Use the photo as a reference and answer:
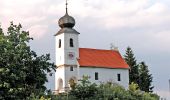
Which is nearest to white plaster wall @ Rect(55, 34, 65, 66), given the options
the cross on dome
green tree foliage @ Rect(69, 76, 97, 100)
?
the cross on dome

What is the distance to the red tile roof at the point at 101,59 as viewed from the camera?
275 ft

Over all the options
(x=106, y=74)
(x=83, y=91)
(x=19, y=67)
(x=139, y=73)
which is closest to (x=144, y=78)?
(x=139, y=73)

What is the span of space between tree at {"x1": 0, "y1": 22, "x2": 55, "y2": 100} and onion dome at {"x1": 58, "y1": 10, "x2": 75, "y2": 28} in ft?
145

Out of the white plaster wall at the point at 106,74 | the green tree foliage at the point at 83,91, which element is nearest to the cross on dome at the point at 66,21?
the white plaster wall at the point at 106,74

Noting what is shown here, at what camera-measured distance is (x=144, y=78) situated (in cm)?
8531

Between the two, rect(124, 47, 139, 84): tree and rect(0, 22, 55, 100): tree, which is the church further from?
rect(0, 22, 55, 100): tree

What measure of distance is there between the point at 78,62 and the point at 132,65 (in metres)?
9.94

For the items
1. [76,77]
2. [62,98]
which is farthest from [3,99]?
[76,77]

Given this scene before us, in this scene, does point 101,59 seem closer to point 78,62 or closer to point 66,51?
point 78,62

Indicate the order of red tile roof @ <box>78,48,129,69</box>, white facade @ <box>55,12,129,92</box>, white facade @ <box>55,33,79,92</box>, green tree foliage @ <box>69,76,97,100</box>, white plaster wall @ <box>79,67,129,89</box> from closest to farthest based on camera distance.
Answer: green tree foliage @ <box>69,76,97,100</box>, white facade @ <box>55,33,79,92</box>, white facade @ <box>55,12,129,92</box>, white plaster wall @ <box>79,67,129,89</box>, red tile roof @ <box>78,48,129,69</box>

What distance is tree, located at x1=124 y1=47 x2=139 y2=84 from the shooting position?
285ft

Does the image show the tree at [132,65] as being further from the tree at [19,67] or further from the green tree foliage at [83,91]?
the tree at [19,67]

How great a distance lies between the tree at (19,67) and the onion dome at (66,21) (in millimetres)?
44212

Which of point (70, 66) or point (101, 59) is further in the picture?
point (101, 59)
